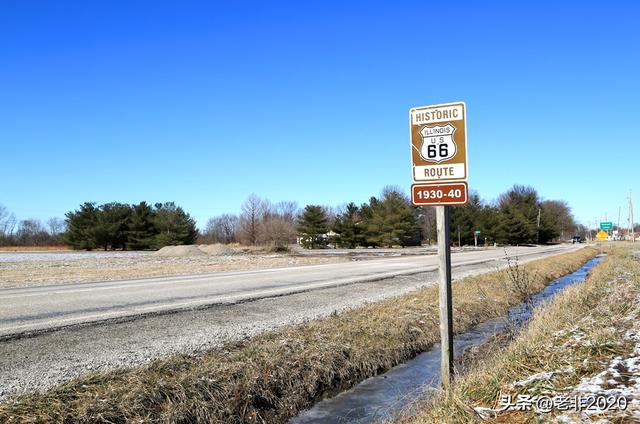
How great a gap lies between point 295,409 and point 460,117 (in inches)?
158

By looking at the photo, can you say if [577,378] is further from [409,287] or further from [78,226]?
[78,226]

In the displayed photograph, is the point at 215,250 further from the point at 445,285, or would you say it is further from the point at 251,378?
the point at 445,285

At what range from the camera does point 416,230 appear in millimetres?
78562

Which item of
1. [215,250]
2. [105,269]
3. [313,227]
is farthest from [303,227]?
[105,269]

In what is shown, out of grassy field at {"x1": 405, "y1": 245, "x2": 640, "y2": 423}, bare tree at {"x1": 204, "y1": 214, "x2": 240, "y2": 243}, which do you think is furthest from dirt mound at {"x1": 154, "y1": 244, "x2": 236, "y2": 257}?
bare tree at {"x1": 204, "y1": 214, "x2": 240, "y2": 243}

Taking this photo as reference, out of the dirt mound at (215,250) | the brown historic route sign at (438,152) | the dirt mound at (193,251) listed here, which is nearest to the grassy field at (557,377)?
the brown historic route sign at (438,152)

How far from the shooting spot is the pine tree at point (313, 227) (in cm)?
7644

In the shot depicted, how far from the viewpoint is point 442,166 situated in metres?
5.02

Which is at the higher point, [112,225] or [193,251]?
[112,225]

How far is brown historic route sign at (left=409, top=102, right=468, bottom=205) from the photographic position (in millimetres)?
4930

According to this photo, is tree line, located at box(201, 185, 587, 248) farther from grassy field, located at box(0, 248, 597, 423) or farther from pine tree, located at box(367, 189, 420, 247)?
grassy field, located at box(0, 248, 597, 423)

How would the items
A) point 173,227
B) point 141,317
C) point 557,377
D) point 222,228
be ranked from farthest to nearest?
1. point 222,228
2. point 173,227
3. point 141,317
4. point 557,377

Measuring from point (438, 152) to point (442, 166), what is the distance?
6.2 inches

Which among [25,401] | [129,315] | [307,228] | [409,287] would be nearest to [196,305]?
[129,315]
